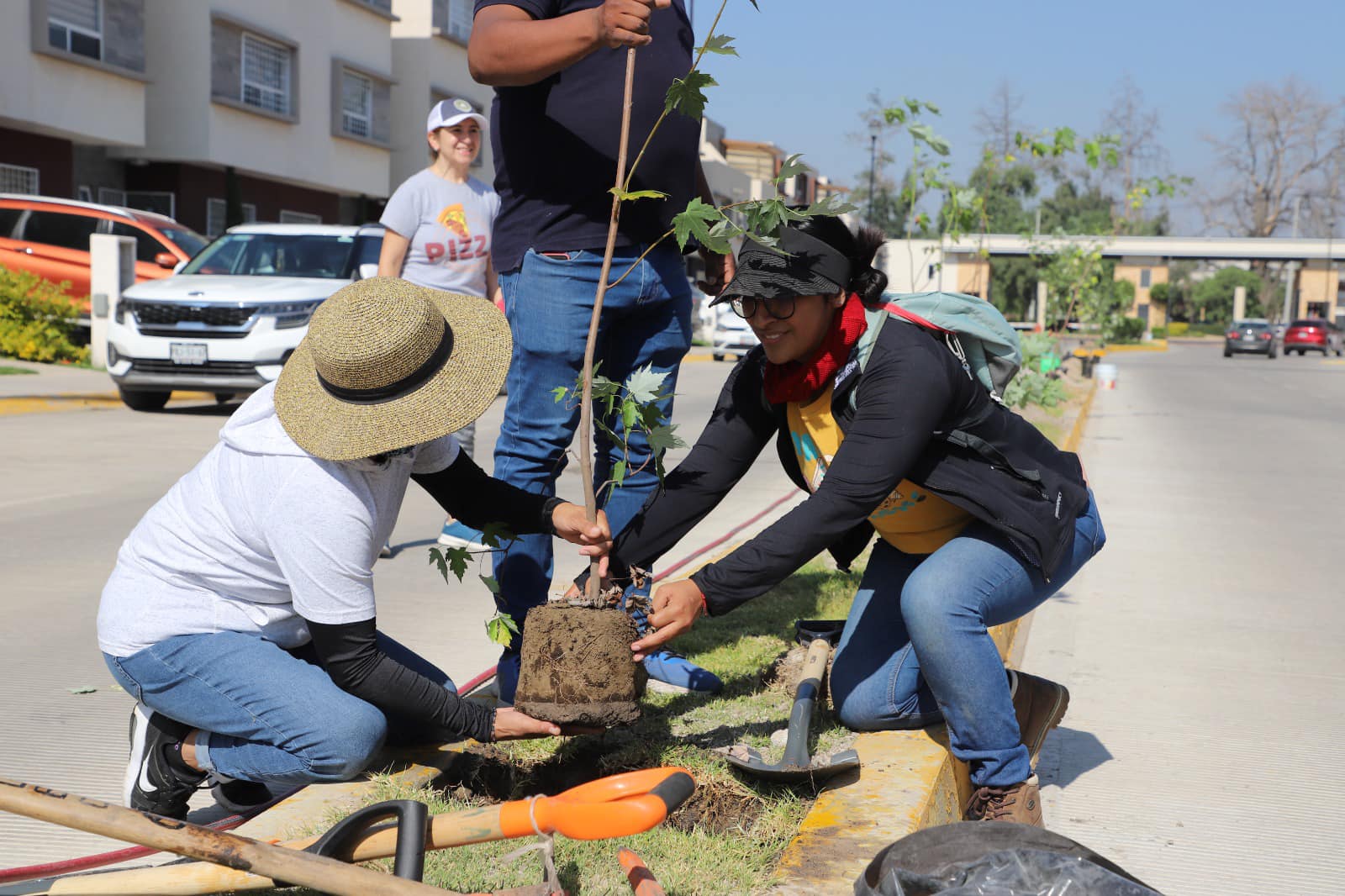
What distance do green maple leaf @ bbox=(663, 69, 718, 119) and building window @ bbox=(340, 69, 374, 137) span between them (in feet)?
93.5

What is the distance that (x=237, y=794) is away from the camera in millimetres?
3039

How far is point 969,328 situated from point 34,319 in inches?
627

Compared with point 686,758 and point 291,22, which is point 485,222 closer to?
point 686,758

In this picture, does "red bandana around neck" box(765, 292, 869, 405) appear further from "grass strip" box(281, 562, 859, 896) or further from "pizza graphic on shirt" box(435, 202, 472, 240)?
"pizza graphic on shirt" box(435, 202, 472, 240)

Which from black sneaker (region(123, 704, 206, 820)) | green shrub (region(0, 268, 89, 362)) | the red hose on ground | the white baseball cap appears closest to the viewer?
the red hose on ground

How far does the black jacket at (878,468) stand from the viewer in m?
2.97

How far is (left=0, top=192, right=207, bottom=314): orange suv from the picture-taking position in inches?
682

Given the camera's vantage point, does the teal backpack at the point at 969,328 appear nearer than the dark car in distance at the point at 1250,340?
Yes

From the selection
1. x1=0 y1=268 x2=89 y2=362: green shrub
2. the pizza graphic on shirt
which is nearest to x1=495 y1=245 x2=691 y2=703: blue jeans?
the pizza graphic on shirt

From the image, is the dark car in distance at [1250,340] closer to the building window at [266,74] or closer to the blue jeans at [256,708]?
the building window at [266,74]

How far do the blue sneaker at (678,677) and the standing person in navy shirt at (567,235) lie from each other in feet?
1.76

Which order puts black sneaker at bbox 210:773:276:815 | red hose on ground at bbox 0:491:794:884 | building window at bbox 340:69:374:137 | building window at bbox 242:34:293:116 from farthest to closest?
building window at bbox 340:69:374:137 < building window at bbox 242:34:293:116 < black sneaker at bbox 210:773:276:815 < red hose on ground at bbox 0:491:794:884

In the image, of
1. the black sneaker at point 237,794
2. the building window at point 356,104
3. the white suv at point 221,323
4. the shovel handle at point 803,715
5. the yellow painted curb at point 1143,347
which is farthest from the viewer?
the yellow painted curb at point 1143,347

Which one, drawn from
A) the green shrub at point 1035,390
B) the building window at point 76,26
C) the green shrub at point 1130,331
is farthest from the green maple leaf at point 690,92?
the green shrub at point 1130,331
